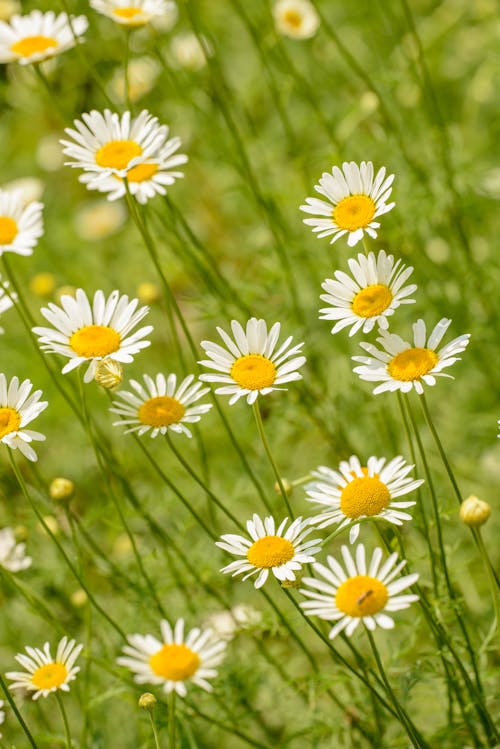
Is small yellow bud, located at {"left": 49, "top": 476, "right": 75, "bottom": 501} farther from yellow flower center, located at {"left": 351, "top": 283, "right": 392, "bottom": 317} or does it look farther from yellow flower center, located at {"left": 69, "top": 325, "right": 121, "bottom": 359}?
yellow flower center, located at {"left": 351, "top": 283, "right": 392, "bottom": 317}

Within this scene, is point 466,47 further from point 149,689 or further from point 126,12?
point 149,689

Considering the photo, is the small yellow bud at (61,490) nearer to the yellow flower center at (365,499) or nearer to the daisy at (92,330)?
the daisy at (92,330)

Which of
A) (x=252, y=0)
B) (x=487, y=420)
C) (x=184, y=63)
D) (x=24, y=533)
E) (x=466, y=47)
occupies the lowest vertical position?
(x=24, y=533)

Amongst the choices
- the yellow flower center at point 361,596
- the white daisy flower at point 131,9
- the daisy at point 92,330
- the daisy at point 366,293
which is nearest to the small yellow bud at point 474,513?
the yellow flower center at point 361,596

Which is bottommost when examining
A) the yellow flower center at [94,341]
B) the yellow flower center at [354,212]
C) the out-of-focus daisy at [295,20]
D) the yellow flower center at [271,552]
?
the yellow flower center at [271,552]

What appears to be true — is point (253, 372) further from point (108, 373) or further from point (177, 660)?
point (177, 660)

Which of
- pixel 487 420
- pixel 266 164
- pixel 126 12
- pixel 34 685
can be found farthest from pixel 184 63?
pixel 34 685
